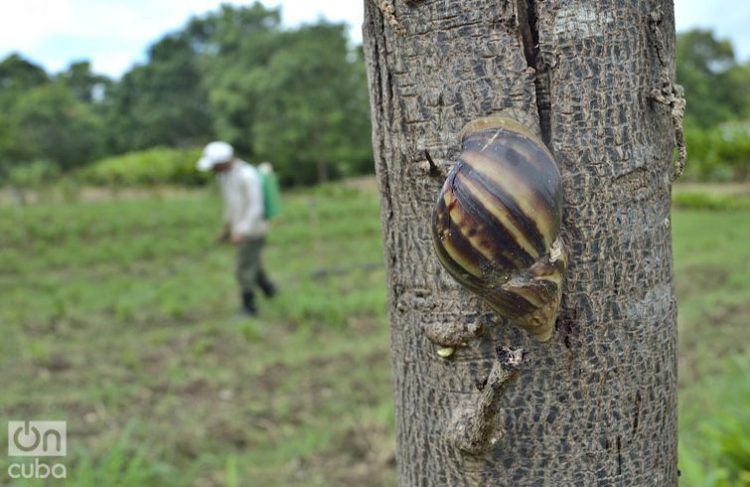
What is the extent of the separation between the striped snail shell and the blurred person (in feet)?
17.7

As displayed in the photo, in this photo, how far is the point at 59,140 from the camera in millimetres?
23391

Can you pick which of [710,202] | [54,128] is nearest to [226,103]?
[54,128]

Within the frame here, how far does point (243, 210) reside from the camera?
6.19 m

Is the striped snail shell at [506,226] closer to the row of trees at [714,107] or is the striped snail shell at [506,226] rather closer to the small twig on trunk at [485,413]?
the small twig on trunk at [485,413]

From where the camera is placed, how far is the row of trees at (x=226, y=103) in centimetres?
1830

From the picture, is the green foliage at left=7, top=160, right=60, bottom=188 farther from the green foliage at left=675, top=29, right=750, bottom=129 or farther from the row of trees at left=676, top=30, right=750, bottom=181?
the green foliage at left=675, top=29, right=750, bottom=129

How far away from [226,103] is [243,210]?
15.8 m

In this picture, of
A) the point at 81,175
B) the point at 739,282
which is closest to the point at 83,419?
the point at 739,282

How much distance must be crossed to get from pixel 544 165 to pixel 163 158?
22.3 meters

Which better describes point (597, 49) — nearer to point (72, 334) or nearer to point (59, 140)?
point (72, 334)

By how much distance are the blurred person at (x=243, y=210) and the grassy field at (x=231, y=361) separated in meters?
0.34

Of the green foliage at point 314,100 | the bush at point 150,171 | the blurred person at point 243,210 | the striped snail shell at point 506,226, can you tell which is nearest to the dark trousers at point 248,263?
the blurred person at point 243,210

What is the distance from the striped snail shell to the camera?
0.83 meters

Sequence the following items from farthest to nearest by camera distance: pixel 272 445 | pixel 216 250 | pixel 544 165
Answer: pixel 216 250, pixel 272 445, pixel 544 165
